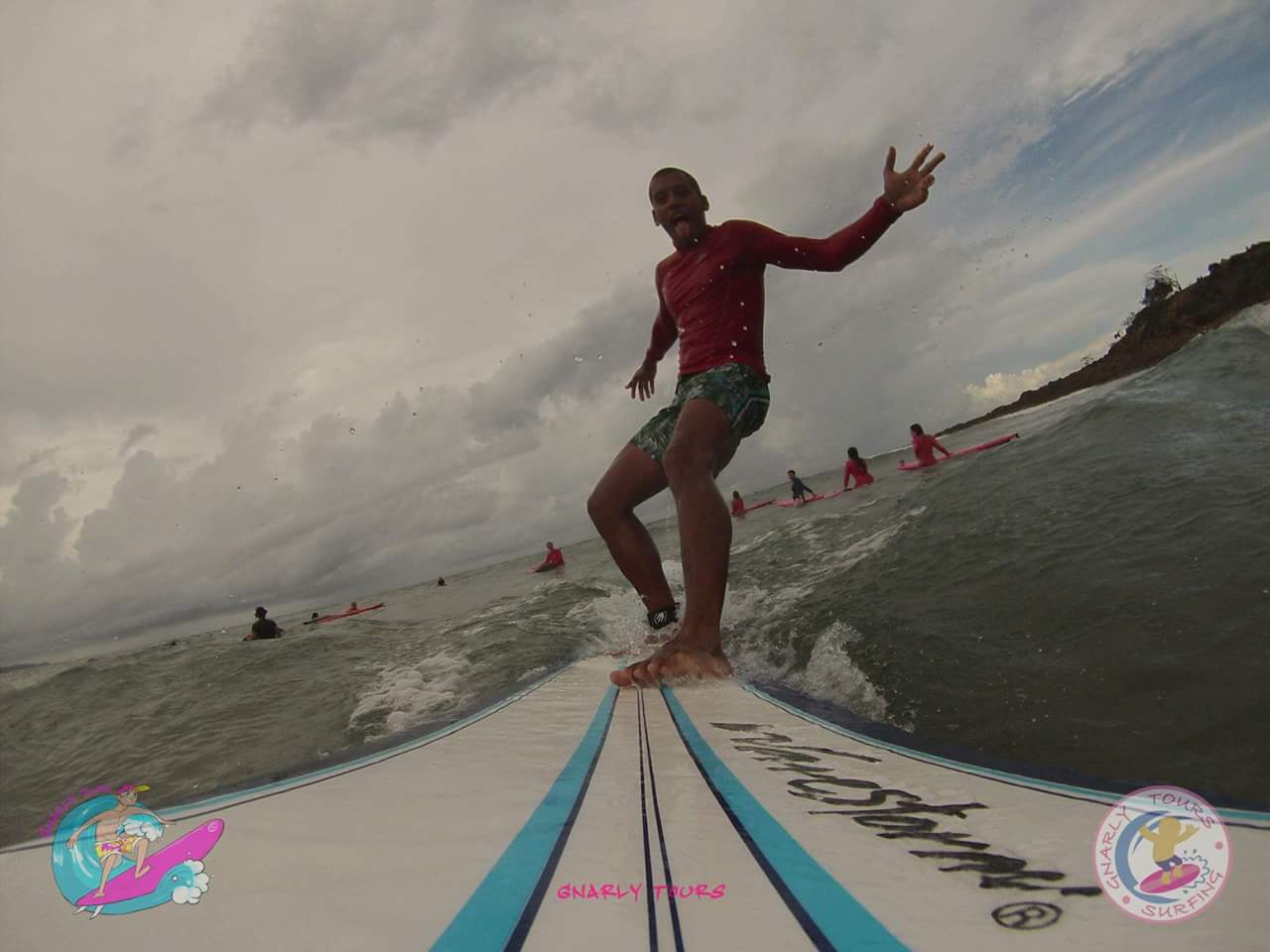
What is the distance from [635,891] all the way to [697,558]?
243 centimetres

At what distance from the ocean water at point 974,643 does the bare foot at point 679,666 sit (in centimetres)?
48

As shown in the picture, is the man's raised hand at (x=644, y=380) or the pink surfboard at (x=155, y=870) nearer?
the pink surfboard at (x=155, y=870)

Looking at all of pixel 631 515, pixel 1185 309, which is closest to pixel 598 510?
pixel 631 515

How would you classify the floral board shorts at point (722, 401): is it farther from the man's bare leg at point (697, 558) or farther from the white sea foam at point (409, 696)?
the white sea foam at point (409, 696)

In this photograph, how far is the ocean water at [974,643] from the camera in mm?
2021

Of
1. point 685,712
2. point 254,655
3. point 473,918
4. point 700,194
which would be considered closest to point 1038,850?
point 473,918

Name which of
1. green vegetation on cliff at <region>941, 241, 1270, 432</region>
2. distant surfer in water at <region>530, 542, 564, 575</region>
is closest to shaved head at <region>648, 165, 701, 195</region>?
distant surfer in water at <region>530, 542, 564, 575</region>

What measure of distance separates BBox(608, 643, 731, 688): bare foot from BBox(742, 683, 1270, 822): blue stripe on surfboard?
0.87m

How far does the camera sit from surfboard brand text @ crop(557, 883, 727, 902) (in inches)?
34.9

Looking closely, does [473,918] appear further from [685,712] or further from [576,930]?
[685,712]

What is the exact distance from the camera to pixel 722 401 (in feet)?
12.0
